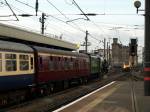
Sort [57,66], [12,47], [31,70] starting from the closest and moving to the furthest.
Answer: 1. [12,47]
2. [31,70]
3. [57,66]

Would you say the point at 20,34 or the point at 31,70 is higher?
the point at 20,34

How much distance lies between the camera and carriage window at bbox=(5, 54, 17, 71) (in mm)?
19986

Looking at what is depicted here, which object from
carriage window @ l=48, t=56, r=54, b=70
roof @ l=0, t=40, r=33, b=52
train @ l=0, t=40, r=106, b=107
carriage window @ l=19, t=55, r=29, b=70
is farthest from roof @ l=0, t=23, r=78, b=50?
carriage window @ l=48, t=56, r=54, b=70

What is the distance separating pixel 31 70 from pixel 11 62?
3.19 metres

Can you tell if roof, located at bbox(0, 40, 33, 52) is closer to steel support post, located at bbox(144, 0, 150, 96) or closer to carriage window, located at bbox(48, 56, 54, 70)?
carriage window, located at bbox(48, 56, 54, 70)

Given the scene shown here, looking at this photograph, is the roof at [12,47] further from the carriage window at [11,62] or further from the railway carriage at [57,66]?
the railway carriage at [57,66]

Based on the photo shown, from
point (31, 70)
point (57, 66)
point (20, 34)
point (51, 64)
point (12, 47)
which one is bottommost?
point (31, 70)

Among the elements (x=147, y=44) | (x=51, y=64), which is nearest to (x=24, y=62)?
(x=51, y=64)

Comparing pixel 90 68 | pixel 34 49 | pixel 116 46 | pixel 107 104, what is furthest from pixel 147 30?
pixel 116 46

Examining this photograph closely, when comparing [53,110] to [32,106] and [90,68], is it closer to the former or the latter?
[32,106]

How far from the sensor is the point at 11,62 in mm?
20531

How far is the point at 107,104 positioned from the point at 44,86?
23.7 ft

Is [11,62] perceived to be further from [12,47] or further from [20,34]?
[20,34]

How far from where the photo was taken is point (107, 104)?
20281 mm
